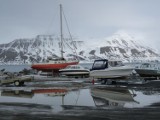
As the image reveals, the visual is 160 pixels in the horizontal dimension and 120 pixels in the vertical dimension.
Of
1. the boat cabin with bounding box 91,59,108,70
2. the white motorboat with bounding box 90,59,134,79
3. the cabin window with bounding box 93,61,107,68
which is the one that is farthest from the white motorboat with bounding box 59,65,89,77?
the white motorboat with bounding box 90,59,134,79

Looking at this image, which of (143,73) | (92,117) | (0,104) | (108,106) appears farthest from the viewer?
(143,73)

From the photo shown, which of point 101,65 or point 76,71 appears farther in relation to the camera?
point 76,71

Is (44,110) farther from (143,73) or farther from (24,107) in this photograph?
(143,73)

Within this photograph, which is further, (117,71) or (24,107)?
(117,71)

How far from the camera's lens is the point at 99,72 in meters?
40.3

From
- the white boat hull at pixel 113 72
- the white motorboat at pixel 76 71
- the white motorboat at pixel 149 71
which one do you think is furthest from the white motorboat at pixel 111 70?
the white motorboat at pixel 76 71

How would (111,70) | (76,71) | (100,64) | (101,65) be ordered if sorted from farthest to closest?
(76,71) → (100,64) → (101,65) → (111,70)

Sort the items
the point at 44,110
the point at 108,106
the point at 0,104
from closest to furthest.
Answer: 1. the point at 44,110
2. the point at 108,106
3. the point at 0,104

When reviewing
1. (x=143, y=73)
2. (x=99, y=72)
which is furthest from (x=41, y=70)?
(x=99, y=72)

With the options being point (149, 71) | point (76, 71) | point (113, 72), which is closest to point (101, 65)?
point (113, 72)

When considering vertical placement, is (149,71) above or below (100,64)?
below

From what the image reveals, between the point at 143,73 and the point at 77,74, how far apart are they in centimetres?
1331

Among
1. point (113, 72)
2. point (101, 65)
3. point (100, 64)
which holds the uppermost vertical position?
point (100, 64)

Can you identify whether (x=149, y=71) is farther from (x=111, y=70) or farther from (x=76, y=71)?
(x=76, y=71)
